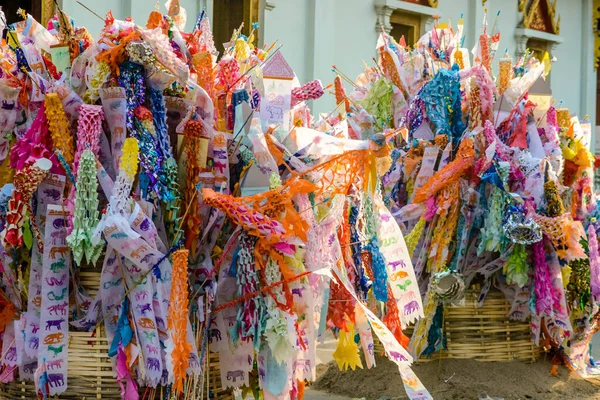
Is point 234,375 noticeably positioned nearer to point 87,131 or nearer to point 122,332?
point 122,332

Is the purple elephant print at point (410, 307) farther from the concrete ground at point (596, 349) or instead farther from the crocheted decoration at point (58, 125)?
the concrete ground at point (596, 349)

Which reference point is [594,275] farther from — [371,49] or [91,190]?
[371,49]

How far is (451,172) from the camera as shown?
14.6ft

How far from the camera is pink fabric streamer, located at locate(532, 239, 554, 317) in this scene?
447 cm

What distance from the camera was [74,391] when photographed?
2756 mm

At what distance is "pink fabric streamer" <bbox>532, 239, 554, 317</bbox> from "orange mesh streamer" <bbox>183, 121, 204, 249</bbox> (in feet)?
6.98

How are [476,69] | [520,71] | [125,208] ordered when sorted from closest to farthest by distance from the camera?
[125,208], [476,69], [520,71]

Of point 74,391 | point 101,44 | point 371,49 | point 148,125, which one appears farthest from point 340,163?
point 371,49

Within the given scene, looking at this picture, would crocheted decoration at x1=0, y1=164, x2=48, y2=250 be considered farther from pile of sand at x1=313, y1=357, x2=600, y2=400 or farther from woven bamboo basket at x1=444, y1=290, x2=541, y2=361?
woven bamboo basket at x1=444, y1=290, x2=541, y2=361

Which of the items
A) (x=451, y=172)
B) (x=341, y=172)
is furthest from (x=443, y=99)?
(x=341, y=172)

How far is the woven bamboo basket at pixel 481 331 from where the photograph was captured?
14.8 feet

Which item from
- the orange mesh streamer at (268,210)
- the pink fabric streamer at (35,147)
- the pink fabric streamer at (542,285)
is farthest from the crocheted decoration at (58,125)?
the pink fabric streamer at (542,285)

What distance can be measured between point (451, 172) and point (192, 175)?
6.12ft

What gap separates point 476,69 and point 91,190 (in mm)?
2561
